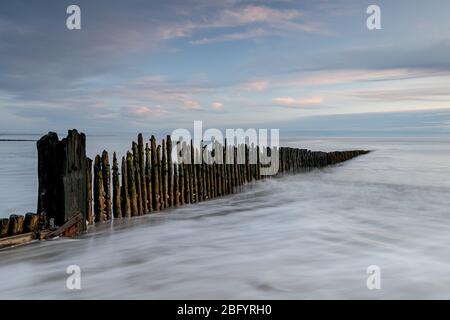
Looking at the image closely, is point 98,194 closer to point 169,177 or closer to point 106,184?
point 106,184

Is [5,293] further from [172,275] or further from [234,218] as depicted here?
[234,218]

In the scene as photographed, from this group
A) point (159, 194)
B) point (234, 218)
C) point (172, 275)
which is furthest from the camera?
point (159, 194)

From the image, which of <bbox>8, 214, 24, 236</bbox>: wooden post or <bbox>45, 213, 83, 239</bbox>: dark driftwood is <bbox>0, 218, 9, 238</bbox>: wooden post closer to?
<bbox>8, 214, 24, 236</bbox>: wooden post

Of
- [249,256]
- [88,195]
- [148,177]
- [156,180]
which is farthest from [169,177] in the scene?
[249,256]

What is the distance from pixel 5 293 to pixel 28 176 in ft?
52.6

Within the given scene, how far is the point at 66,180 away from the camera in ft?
20.2

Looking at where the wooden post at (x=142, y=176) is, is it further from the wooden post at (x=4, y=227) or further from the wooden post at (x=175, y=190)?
the wooden post at (x=4, y=227)

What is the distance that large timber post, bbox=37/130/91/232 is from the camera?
6.11 metres

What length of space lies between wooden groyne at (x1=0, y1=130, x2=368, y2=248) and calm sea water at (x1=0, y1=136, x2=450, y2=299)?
0.95 ft

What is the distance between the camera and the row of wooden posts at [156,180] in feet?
25.0

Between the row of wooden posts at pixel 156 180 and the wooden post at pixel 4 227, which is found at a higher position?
the row of wooden posts at pixel 156 180

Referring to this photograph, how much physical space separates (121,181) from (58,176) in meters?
3.54

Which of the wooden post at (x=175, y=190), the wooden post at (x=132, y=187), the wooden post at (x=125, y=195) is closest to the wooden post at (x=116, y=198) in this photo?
the wooden post at (x=125, y=195)
